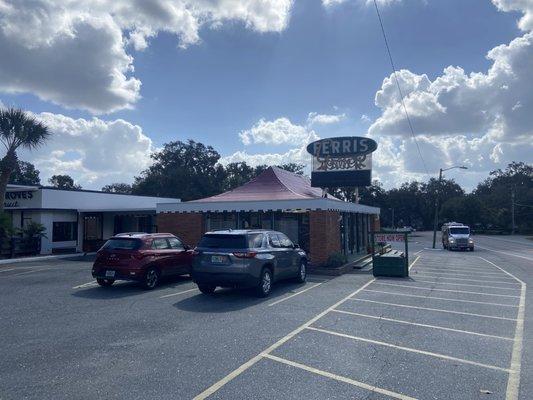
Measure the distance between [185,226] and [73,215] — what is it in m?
12.2

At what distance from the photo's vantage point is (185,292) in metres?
11.5

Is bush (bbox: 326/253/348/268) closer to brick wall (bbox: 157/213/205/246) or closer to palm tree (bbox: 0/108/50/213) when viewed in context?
brick wall (bbox: 157/213/205/246)

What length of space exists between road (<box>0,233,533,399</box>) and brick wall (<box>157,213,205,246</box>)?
29.6ft

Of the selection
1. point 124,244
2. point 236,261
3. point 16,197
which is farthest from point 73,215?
point 236,261

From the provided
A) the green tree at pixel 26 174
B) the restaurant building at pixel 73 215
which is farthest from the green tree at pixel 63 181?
the restaurant building at pixel 73 215

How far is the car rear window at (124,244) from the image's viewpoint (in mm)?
11938

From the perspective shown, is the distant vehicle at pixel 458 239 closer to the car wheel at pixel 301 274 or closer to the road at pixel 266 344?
the road at pixel 266 344

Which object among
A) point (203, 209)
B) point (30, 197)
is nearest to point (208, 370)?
point (203, 209)

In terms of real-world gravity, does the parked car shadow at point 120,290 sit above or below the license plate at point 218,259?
below

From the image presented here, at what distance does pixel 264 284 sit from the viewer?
426 inches

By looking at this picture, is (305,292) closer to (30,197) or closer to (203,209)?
(203,209)

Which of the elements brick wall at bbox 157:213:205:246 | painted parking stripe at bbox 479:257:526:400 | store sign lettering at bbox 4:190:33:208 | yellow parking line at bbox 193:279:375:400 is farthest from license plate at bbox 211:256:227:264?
store sign lettering at bbox 4:190:33:208

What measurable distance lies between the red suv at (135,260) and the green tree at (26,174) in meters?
54.9

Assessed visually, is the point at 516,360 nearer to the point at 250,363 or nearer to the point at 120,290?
the point at 250,363
